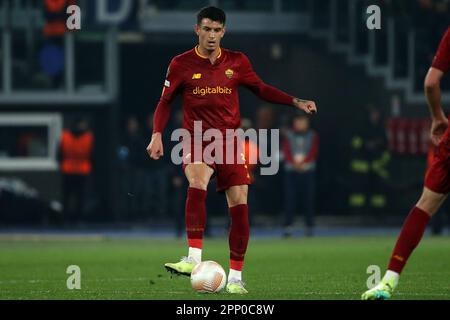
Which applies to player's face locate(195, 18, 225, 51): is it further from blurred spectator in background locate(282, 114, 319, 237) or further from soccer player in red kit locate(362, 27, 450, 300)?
blurred spectator in background locate(282, 114, 319, 237)

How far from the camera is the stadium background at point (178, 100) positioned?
2523 centimetres

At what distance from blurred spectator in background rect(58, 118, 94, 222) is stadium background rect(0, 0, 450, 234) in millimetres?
271

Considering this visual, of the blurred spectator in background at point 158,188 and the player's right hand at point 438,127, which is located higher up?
the player's right hand at point 438,127

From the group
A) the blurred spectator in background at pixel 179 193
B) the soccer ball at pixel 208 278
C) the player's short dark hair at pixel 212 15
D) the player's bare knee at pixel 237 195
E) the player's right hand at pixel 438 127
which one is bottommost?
the blurred spectator in background at pixel 179 193

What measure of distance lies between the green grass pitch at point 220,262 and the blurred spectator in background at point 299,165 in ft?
2.36

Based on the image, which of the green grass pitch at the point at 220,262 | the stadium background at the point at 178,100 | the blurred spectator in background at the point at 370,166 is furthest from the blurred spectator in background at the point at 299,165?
the blurred spectator in background at the point at 370,166

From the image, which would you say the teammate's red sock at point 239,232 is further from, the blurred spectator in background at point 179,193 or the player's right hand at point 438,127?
the blurred spectator in background at point 179,193

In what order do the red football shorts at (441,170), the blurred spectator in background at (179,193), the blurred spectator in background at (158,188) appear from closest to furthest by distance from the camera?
the red football shorts at (441,170)
the blurred spectator in background at (179,193)
the blurred spectator in background at (158,188)

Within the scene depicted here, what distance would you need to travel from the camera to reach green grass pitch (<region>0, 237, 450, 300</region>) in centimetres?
1071

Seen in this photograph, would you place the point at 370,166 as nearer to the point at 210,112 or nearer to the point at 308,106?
the point at 210,112

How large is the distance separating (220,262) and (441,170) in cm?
605

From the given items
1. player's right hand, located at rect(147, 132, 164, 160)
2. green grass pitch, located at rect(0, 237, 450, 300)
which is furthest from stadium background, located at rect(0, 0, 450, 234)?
player's right hand, located at rect(147, 132, 164, 160)
